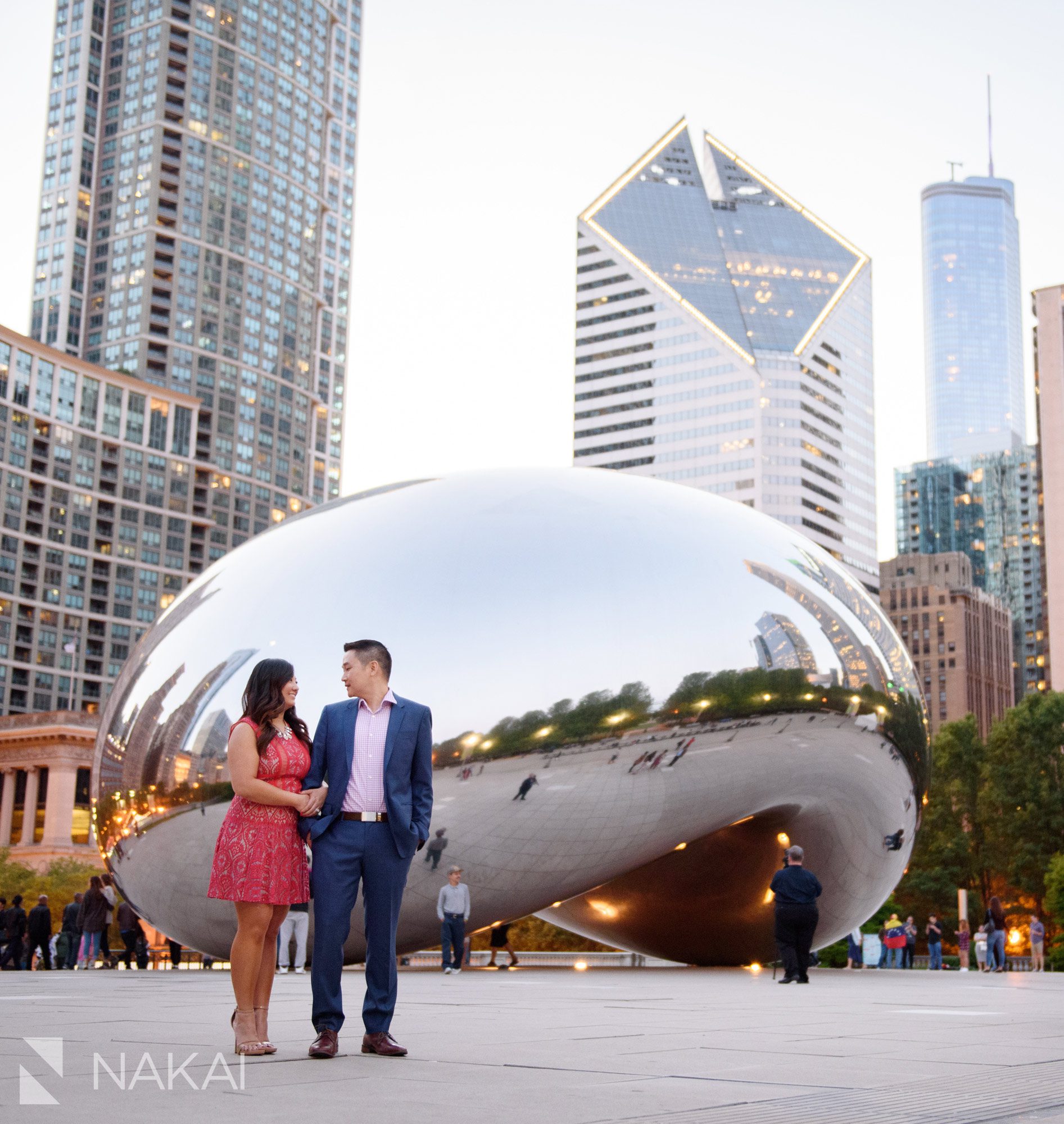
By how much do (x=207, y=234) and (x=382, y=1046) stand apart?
173571 millimetres

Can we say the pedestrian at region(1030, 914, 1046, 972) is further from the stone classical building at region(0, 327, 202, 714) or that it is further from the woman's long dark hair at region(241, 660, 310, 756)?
the stone classical building at region(0, 327, 202, 714)

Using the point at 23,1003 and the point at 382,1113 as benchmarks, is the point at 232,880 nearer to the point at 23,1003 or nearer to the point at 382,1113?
the point at 382,1113

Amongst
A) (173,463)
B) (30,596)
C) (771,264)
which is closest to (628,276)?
(771,264)

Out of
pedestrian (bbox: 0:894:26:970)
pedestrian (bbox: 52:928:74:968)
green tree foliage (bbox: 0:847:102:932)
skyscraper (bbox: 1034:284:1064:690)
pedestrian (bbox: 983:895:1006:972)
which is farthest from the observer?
skyscraper (bbox: 1034:284:1064:690)

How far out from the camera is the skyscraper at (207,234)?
541ft

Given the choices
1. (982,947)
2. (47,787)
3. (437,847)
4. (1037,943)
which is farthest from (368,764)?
(47,787)

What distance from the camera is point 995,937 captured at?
2381cm

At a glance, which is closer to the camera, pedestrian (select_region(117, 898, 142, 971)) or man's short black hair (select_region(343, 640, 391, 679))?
man's short black hair (select_region(343, 640, 391, 679))

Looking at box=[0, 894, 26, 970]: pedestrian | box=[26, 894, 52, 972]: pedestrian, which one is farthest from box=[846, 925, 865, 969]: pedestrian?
box=[0, 894, 26, 970]: pedestrian

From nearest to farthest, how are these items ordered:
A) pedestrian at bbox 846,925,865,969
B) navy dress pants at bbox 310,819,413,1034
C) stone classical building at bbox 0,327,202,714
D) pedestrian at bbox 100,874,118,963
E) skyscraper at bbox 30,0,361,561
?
1. navy dress pants at bbox 310,819,413,1034
2. pedestrian at bbox 100,874,118,963
3. pedestrian at bbox 846,925,865,969
4. stone classical building at bbox 0,327,202,714
5. skyscraper at bbox 30,0,361,561

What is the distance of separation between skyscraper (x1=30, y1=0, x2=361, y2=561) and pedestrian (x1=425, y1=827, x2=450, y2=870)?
149894mm

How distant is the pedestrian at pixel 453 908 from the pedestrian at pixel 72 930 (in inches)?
398

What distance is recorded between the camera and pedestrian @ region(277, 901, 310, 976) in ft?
46.1

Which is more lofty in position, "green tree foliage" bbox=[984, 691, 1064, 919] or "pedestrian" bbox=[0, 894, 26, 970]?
"green tree foliage" bbox=[984, 691, 1064, 919]
